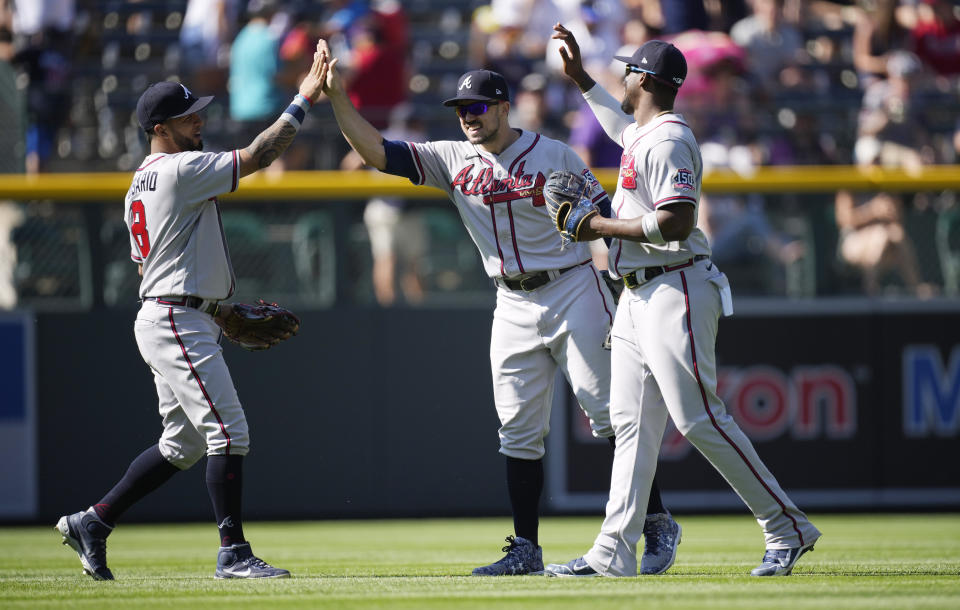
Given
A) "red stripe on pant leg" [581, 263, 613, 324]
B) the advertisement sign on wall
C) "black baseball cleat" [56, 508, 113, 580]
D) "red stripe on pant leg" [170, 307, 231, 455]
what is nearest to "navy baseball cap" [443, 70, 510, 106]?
"red stripe on pant leg" [581, 263, 613, 324]

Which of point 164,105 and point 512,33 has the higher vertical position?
point 512,33

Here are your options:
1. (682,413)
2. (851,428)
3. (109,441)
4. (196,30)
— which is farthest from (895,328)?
(196,30)

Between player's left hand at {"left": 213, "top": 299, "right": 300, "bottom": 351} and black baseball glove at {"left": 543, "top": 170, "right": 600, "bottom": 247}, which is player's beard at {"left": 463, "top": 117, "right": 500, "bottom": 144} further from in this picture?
player's left hand at {"left": 213, "top": 299, "right": 300, "bottom": 351}

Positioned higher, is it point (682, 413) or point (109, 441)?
point (682, 413)

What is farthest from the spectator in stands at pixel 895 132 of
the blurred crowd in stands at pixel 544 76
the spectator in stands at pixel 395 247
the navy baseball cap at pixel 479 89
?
the navy baseball cap at pixel 479 89

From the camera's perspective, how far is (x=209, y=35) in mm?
11977

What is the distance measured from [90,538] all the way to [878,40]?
8.93 meters

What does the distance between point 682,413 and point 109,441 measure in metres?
5.75

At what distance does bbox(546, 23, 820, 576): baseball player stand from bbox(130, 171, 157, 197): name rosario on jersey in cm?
196

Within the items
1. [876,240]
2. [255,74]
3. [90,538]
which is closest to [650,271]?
[90,538]

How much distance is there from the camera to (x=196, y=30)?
12.1 meters

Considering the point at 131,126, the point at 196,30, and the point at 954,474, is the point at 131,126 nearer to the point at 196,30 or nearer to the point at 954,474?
the point at 196,30

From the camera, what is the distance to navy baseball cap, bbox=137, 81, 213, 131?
5609mm

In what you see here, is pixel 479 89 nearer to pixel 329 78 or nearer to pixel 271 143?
pixel 329 78
